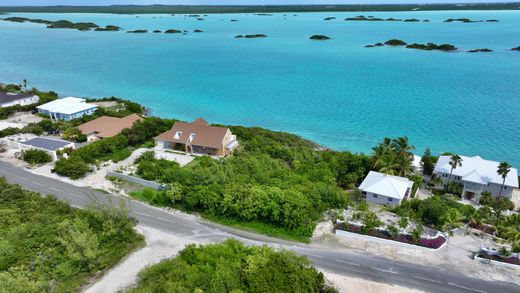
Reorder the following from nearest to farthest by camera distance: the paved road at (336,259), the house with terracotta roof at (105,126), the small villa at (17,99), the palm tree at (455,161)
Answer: the paved road at (336,259), the palm tree at (455,161), the house with terracotta roof at (105,126), the small villa at (17,99)

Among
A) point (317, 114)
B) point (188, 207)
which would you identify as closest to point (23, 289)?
point (188, 207)

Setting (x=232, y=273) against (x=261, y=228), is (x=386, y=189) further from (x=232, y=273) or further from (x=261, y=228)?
(x=232, y=273)

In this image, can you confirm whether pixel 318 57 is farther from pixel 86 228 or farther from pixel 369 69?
pixel 86 228

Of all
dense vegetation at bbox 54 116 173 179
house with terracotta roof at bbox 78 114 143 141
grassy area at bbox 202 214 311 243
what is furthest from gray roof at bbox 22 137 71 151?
grassy area at bbox 202 214 311 243

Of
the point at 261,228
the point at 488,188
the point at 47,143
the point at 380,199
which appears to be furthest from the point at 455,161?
the point at 47,143

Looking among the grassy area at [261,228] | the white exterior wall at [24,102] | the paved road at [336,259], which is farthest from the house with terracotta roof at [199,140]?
the white exterior wall at [24,102]

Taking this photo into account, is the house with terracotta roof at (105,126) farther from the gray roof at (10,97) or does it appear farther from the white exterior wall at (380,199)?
the white exterior wall at (380,199)

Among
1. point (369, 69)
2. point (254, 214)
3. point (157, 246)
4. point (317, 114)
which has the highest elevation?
point (369, 69)
